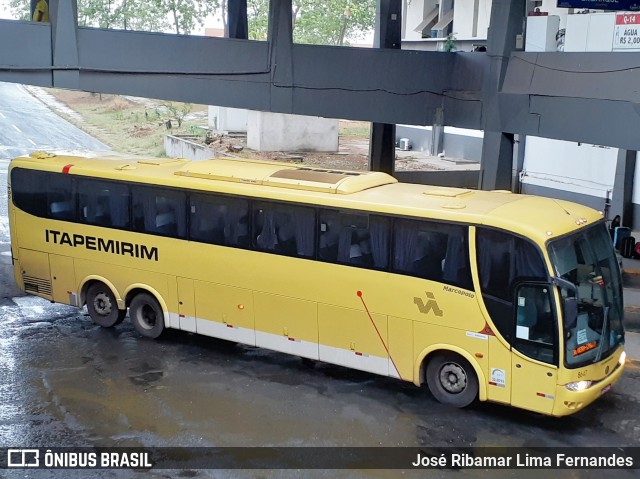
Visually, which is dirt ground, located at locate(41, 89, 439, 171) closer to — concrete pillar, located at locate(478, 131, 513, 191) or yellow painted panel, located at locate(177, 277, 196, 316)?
concrete pillar, located at locate(478, 131, 513, 191)

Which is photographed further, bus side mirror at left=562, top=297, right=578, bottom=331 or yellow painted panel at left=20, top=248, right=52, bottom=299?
yellow painted panel at left=20, top=248, right=52, bottom=299

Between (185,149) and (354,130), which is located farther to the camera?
(354,130)

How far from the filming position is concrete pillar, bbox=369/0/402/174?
19359mm

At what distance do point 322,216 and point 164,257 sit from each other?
11.2ft

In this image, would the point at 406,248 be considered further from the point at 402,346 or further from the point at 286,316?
the point at 286,316

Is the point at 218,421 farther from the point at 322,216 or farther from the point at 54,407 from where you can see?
the point at 322,216

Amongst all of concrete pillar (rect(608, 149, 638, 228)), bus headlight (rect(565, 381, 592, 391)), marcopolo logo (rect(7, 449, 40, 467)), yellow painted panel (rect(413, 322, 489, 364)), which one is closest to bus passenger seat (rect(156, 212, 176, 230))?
yellow painted panel (rect(413, 322, 489, 364))

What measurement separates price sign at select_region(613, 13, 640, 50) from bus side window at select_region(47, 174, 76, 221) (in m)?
12.1

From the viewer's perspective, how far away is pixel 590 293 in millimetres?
10867

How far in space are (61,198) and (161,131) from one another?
28.8 metres

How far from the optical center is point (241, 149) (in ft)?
121

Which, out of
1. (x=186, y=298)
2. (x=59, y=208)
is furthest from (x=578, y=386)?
(x=59, y=208)

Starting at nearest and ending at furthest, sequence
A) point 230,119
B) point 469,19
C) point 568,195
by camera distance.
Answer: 1. point 568,195
2. point 469,19
3. point 230,119

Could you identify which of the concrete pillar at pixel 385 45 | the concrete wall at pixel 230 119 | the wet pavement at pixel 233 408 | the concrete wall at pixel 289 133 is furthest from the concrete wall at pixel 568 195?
the concrete wall at pixel 230 119
